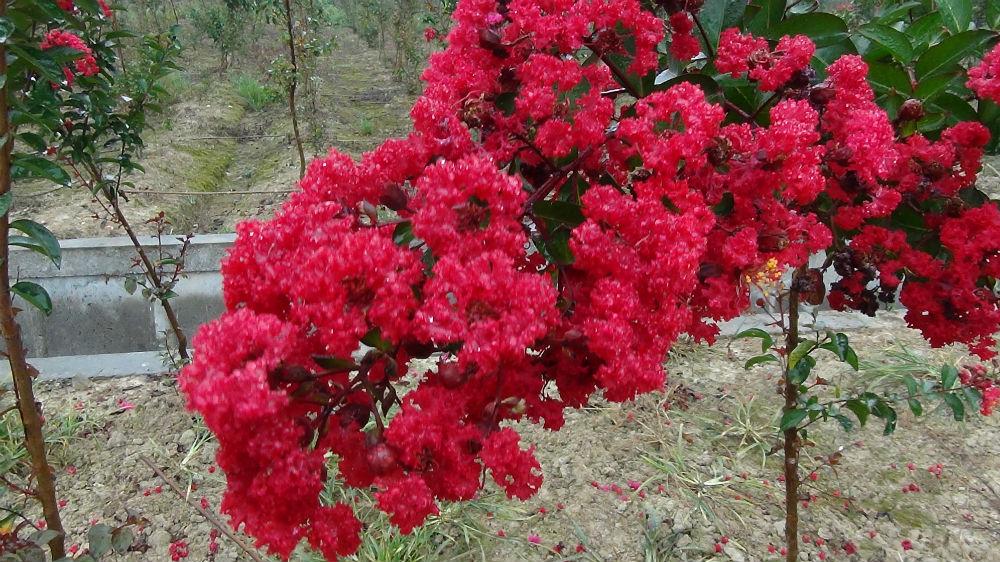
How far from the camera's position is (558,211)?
776 mm

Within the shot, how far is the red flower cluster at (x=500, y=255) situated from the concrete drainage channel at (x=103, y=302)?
2429mm

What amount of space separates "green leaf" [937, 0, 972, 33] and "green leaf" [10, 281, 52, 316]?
1548mm

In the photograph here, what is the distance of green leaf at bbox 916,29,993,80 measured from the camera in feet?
3.32

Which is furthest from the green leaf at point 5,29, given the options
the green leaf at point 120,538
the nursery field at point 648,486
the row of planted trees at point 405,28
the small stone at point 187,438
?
the row of planted trees at point 405,28

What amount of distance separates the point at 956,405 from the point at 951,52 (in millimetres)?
709

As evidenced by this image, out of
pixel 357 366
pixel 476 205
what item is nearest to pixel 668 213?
pixel 476 205

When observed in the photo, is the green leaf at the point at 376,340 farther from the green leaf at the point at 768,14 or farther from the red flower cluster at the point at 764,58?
the green leaf at the point at 768,14

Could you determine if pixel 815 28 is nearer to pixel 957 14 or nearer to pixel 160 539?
pixel 957 14

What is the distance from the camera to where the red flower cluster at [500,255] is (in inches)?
21.9

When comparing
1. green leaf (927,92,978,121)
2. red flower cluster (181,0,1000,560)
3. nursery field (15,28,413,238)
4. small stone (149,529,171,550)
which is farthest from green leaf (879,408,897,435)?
nursery field (15,28,413,238)

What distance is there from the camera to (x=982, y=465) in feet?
7.54

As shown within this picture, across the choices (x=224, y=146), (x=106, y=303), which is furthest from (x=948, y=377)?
(x=224, y=146)

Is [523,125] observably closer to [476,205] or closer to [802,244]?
[476,205]

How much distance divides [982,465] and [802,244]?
2.05m
